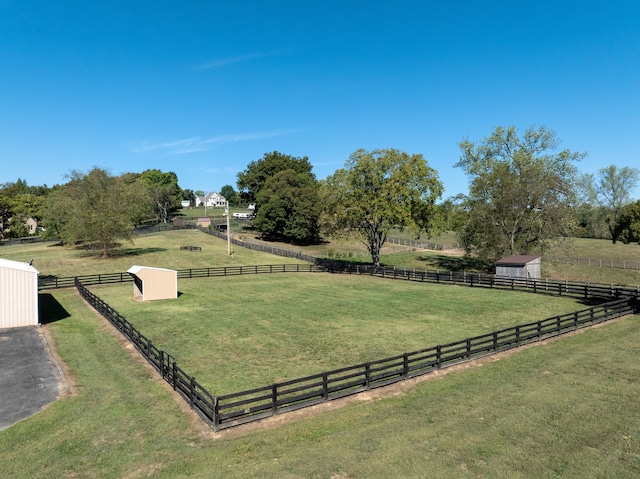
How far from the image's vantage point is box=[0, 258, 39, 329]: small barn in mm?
23375

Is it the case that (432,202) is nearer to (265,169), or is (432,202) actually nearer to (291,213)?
(291,213)

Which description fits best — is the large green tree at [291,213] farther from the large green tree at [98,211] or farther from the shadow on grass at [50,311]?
the shadow on grass at [50,311]

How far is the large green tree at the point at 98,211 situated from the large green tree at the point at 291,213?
27338mm

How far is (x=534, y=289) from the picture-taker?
33.7m

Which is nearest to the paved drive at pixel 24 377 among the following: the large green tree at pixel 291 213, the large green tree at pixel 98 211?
the large green tree at pixel 98 211

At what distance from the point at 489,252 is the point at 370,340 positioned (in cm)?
3533

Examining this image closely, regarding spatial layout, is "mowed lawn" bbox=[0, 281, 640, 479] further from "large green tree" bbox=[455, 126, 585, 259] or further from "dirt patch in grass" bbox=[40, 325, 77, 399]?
"large green tree" bbox=[455, 126, 585, 259]

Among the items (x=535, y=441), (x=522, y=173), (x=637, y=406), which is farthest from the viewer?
(x=522, y=173)

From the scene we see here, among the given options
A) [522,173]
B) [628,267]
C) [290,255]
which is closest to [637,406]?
[522,173]

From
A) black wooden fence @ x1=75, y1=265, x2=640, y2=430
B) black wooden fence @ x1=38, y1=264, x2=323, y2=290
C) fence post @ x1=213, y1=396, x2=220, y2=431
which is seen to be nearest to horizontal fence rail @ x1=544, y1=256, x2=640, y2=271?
black wooden fence @ x1=75, y1=265, x2=640, y2=430

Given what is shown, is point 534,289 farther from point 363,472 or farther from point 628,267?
point 363,472

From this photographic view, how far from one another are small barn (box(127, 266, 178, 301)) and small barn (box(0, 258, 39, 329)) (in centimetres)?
762

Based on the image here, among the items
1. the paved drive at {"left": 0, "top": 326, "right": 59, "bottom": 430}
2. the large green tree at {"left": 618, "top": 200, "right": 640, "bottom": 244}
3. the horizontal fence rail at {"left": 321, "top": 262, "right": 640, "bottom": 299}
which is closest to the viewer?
the paved drive at {"left": 0, "top": 326, "right": 59, "bottom": 430}

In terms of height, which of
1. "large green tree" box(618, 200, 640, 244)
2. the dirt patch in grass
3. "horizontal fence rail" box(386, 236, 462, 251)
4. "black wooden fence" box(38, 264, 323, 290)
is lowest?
the dirt patch in grass
